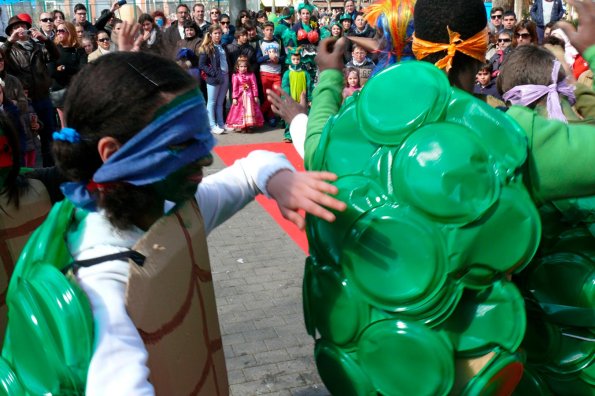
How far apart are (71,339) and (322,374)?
768mm

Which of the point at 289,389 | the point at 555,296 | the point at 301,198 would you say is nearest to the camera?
the point at 301,198

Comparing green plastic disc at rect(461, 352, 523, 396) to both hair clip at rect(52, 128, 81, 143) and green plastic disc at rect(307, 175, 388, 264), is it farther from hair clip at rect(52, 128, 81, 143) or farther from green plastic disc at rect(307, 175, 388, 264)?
hair clip at rect(52, 128, 81, 143)

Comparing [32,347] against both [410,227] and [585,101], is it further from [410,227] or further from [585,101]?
[585,101]

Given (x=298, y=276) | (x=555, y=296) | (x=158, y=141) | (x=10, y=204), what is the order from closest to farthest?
(x=158, y=141), (x=555, y=296), (x=10, y=204), (x=298, y=276)

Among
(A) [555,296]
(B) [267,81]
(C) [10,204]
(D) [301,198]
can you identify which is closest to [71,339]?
(D) [301,198]

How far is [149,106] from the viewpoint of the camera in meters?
1.42

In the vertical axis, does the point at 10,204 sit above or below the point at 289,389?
above

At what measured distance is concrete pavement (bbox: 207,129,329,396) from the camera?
11.8ft

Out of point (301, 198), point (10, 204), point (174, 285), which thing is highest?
point (301, 198)

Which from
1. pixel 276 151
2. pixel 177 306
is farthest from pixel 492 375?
pixel 276 151

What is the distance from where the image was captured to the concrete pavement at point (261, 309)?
3.60 metres

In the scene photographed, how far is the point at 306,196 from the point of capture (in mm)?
1495

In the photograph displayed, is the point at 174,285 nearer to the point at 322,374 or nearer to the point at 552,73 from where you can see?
the point at 322,374

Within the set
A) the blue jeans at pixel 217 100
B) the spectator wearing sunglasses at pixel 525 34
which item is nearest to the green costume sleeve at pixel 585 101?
the spectator wearing sunglasses at pixel 525 34
